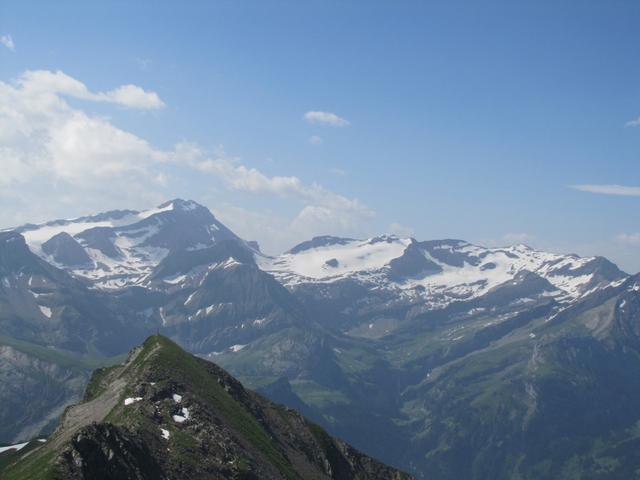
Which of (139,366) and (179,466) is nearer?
(179,466)

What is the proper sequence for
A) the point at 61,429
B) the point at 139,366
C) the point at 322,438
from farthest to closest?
the point at 322,438, the point at 139,366, the point at 61,429

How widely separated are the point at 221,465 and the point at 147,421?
511 inches

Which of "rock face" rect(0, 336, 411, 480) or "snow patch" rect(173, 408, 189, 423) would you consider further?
"snow patch" rect(173, 408, 189, 423)

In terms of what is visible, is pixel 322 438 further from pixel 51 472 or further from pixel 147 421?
pixel 51 472

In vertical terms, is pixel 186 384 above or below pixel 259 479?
above

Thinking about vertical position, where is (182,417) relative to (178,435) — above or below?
above

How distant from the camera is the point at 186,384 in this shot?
126m

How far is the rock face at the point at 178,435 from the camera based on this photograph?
8438 cm

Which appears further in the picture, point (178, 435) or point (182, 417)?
point (182, 417)

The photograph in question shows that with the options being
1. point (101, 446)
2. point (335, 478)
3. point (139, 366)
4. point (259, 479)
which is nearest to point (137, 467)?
point (101, 446)

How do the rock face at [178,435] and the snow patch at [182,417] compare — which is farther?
the snow patch at [182,417]

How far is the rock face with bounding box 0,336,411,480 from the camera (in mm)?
84375

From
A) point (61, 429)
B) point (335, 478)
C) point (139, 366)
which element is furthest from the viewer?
point (335, 478)

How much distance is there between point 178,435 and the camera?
103062 mm
